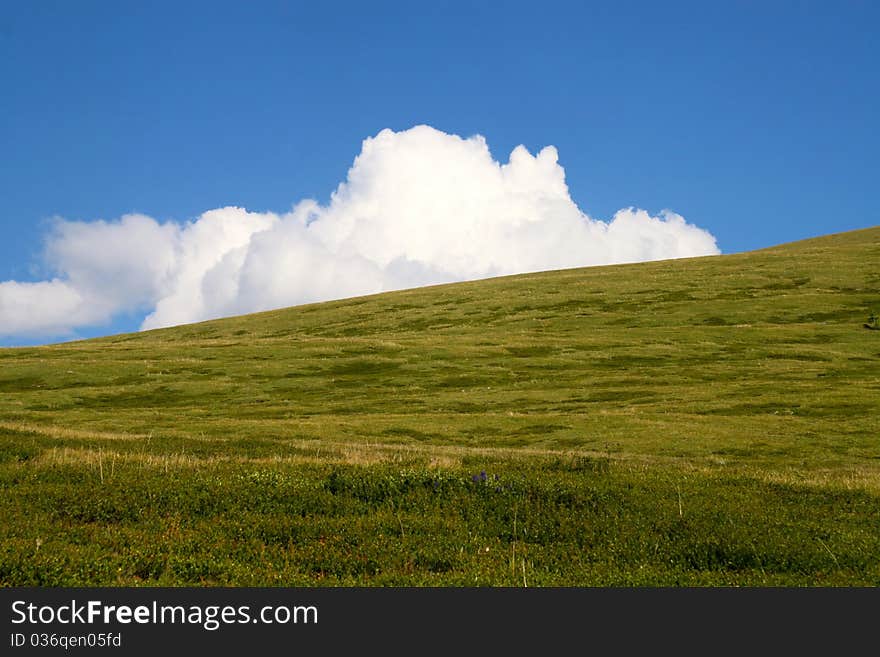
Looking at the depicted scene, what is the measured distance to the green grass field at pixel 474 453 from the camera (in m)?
14.2

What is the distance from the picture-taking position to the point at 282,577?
1276cm

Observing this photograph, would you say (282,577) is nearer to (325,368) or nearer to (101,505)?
(101,505)

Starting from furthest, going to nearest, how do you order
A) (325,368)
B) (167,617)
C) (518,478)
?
(325,368) → (518,478) → (167,617)

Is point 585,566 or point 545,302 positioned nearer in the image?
point 585,566

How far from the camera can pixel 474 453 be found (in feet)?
119

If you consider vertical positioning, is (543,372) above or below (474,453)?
above

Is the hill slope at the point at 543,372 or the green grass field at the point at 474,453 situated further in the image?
the hill slope at the point at 543,372

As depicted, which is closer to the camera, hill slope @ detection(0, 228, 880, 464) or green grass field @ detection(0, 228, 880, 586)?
green grass field @ detection(0, 228, 880, 586)

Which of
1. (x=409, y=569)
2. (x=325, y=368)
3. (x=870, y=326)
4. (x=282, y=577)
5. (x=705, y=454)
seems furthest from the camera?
(x=870, y=326)

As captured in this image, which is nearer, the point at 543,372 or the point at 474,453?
the point at 474,453

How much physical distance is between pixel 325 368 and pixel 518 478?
244 ft

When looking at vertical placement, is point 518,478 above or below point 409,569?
above

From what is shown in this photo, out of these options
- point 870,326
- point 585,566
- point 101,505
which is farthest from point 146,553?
point 870,326

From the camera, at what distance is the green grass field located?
46.6ft
